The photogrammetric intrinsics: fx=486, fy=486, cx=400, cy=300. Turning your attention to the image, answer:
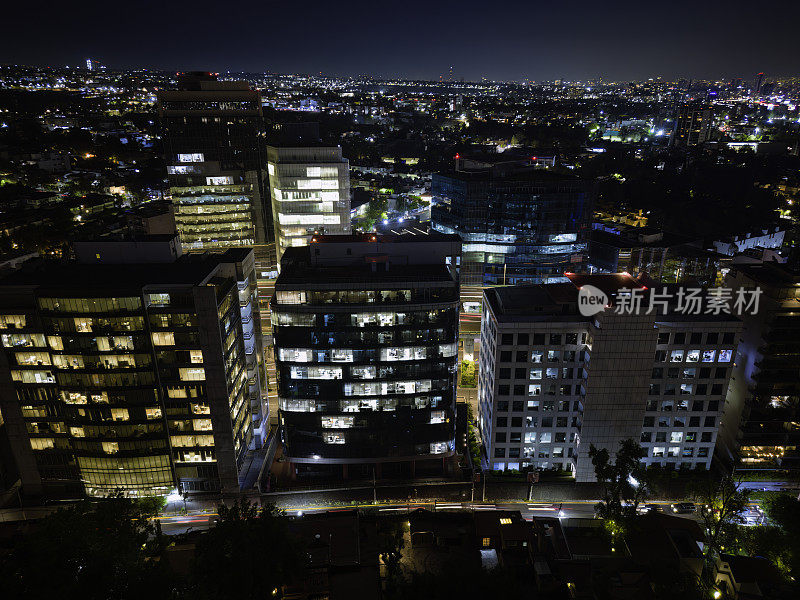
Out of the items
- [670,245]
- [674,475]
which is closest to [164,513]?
[674,475]

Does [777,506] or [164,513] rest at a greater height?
[777,506]

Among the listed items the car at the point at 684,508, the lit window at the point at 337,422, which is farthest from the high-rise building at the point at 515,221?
the car at the point at 684,508

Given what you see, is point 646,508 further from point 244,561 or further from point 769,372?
point 244,561

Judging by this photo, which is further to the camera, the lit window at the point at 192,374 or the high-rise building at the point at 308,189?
the high-rise building at the point at 308,189

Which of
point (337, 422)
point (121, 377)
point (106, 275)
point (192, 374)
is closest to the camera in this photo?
point (121, 377)

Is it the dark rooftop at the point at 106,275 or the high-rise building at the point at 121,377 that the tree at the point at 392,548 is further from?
the dark rooftop at the point at 106,275

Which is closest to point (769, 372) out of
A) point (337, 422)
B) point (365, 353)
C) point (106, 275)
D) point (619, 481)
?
point (619, 481)

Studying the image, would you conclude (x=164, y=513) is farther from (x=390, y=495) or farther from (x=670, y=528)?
(x=670, y=528)
